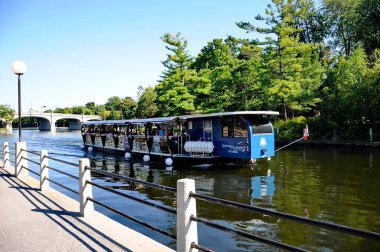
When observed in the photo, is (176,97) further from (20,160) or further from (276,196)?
(20,160)

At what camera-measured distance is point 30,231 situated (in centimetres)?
596

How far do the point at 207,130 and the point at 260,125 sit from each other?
3.76m

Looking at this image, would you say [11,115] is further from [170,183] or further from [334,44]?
[170,183]

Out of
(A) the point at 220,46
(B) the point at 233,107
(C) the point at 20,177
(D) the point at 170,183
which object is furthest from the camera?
(A) the point at 220,46

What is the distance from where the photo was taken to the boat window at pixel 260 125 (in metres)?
20.8

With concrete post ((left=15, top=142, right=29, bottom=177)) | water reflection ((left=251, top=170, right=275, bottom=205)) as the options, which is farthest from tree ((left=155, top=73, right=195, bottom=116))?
concrete post ((left=15, top=142, right=29, bottom=177))

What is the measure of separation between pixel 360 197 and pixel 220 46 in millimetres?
45810

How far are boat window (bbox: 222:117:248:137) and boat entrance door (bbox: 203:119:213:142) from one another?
1221 millimetres

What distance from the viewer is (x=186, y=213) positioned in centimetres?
427


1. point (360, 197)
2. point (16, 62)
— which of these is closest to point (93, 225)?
point (16, 62)

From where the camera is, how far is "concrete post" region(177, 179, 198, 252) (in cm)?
424

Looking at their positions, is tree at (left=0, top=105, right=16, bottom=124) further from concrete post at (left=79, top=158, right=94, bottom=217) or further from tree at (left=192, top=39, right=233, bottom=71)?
concrete post at (left=79, top=158, right=94, bottom=217)

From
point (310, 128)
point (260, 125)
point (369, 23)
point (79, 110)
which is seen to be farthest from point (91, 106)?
point (260, 125)

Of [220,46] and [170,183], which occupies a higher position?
[220,46]
